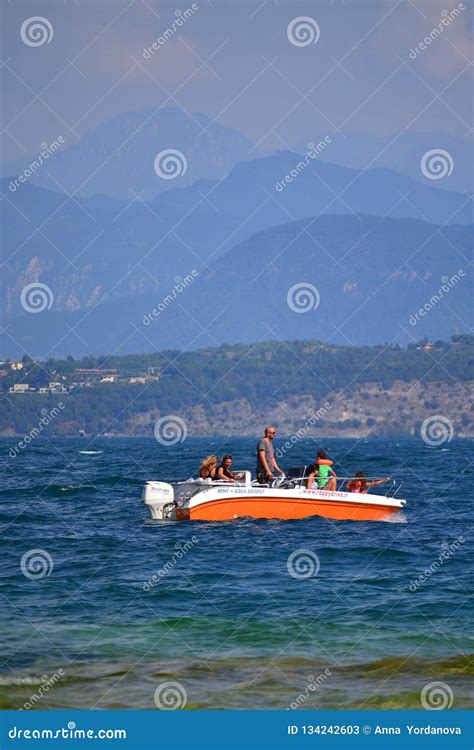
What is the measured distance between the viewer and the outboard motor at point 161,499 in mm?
36031

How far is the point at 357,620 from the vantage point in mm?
23938

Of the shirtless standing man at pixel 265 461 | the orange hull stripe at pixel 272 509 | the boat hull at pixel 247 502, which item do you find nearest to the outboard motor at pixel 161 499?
the boat hull at pixel 247 502

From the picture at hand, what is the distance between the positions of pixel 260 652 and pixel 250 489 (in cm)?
1350

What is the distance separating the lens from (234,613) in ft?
80.5

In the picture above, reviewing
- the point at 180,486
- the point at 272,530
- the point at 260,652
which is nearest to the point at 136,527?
the point at 180,486

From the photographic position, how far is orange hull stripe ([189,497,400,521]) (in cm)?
3512

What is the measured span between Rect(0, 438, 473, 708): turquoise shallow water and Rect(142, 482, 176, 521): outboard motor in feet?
2.18

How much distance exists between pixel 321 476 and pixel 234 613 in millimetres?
12279

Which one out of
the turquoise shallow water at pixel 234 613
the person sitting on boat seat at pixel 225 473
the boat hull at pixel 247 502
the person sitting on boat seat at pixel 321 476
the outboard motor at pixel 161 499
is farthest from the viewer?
the person sitting on boat seat at pixel 321 476

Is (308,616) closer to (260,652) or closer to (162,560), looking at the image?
(260,652)

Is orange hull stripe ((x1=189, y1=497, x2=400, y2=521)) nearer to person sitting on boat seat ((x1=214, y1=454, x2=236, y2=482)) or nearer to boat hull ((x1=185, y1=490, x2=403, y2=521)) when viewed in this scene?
boat hull ((x1=185, y1=490, x2=403, y2=521))

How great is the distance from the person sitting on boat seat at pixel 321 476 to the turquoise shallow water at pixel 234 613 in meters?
1.09

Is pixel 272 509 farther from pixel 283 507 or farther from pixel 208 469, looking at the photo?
pixel 208 469

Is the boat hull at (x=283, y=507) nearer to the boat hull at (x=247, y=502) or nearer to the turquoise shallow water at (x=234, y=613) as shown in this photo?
the boat hull at (x=247, y=502)
